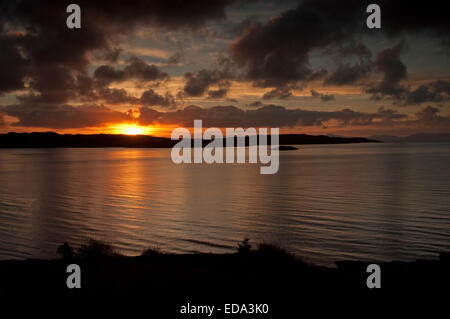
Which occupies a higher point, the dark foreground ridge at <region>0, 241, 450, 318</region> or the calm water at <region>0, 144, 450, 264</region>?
the dark foreground ridge at <region>0, 241, 450, 318</region>

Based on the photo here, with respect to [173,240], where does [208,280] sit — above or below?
above

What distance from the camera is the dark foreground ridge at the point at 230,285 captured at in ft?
32.0

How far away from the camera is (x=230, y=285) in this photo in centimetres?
1066

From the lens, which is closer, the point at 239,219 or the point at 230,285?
the point at 230,285

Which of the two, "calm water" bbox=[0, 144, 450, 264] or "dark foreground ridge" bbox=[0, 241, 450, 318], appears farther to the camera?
"calm water" bbox=[0, 144, 450, 264]

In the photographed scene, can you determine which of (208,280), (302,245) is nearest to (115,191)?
(302,245)

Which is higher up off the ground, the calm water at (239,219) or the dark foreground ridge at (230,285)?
the dark foreground ridge at (230,285)

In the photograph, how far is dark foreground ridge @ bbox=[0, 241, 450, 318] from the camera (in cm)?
976

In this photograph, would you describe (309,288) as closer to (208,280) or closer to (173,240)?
(208,280)

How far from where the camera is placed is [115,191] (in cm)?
5381

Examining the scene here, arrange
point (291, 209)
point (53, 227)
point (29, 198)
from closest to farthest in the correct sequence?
point (53, 227), point (291, 209), point (29, 198)

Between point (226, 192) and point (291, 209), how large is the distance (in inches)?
639

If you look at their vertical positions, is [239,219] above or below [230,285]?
below

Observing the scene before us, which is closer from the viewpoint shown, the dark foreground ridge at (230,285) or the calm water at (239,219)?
the dark foreground ridge at (230,285)
